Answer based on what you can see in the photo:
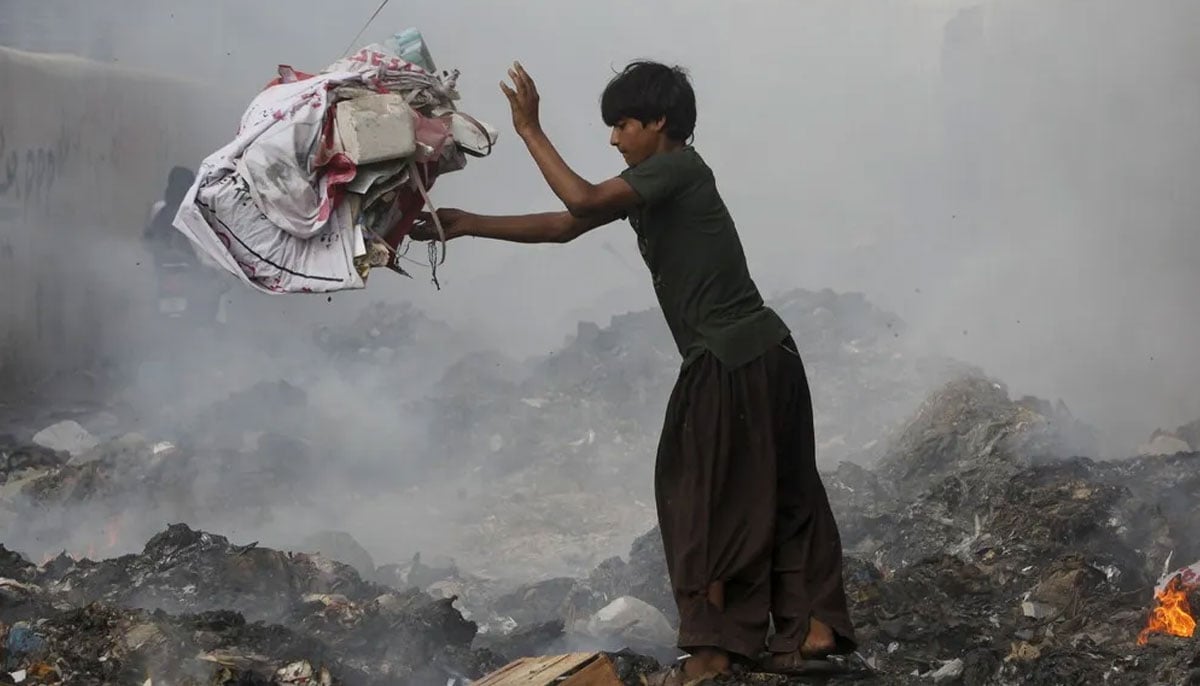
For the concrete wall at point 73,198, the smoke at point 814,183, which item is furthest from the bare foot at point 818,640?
the concrete wall at point 73,198

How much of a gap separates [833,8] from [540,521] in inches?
210

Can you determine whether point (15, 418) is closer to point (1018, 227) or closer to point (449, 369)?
point (449, 369)

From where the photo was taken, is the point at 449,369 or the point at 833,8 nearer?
the point at 449,369

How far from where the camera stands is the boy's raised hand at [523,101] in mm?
3221

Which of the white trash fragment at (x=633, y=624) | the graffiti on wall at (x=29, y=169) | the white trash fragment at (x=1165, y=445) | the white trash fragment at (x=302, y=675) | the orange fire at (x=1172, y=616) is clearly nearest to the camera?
the white trash fragment at (x=302, y=675)

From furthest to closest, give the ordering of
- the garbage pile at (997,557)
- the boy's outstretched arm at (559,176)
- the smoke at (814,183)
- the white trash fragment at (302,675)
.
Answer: the smoke at (814,183)
the garbage pile at (997,557)
the white trash fragment at (302,675)
the boy's outstretched arm at (559,176)

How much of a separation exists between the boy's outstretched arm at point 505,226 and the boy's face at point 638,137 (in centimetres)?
24

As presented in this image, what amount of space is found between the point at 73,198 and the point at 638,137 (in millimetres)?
7103

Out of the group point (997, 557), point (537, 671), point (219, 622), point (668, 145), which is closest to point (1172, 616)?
point (997, 557)

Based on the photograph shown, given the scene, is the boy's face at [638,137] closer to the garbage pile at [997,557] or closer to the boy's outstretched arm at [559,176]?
the boy's outstretched arm at [559,176]

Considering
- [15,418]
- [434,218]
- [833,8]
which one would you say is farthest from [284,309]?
[434,218]

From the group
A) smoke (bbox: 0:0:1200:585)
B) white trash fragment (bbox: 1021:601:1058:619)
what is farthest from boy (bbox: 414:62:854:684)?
smoke (bbox: 0:0:1200:585)

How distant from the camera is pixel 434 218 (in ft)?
11.0

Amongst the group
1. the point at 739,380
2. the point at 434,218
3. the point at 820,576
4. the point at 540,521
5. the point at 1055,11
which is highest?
the point at 1055,11
